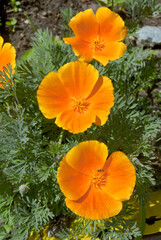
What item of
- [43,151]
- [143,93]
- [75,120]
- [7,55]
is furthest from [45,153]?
[143,93]

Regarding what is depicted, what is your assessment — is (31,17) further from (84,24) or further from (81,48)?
(81,48)

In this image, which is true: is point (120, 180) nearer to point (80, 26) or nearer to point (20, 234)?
point (20, 234)

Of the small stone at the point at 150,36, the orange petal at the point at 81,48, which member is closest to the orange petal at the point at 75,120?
the orange petal at the point at 81,48

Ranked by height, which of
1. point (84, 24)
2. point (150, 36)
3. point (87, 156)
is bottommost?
point (87, 156)

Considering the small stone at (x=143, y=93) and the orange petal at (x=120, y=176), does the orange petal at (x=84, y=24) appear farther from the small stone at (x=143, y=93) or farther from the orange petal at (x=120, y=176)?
the small stone at (x=143, y=93)

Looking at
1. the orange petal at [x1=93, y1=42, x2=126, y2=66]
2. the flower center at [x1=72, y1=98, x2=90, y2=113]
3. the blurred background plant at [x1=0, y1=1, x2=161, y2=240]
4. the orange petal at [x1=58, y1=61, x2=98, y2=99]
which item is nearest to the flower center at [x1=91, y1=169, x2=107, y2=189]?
the blurred background plant at [x1=0, y1=1, x2=161, y2=240]

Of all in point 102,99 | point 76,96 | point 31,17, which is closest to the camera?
point 102,99
